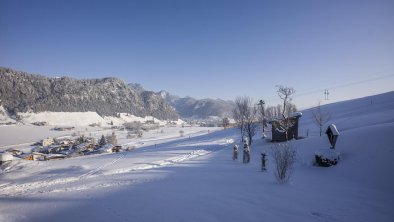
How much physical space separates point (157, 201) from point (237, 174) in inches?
308

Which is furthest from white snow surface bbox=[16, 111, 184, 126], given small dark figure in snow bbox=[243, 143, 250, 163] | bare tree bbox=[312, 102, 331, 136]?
small dark figure in snow bbox=[243, 143, 250, 163]

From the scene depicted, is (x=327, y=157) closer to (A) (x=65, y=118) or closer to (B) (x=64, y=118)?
(B) (x=64, y=118)

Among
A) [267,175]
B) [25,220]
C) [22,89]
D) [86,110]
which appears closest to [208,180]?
[267,175]

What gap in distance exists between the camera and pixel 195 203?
11328 mm

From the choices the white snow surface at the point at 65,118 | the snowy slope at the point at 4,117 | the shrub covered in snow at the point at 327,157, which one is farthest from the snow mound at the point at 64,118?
the shrub covered in snow at the point at 327,157

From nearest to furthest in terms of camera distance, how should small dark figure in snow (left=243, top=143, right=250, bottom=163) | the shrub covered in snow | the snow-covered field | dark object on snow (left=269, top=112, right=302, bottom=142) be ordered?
the snow-covered field → the shrub covered in snow → small dark figure in snow (left=243, top=143, right=250, bottom=163) → dark object on snow (left=269, top=112, right=302, bottom=142)

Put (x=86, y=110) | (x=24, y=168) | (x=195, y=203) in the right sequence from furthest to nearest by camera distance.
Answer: (x=86, y=110), (x=24, y=168), (x=195, y=203)

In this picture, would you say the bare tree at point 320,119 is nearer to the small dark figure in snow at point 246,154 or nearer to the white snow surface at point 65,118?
the small dark figure in snow at point 246,154

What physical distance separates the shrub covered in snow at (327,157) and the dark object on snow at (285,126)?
16.6 meters

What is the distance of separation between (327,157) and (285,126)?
1716 cm

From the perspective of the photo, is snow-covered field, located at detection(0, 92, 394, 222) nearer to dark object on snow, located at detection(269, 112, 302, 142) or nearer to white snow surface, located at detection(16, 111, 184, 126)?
dark object on snow, located at detection(269, 112, 302, 142)

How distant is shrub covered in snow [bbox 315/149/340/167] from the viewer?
17.1 m

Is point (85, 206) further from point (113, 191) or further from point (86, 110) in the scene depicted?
point (86, 110)

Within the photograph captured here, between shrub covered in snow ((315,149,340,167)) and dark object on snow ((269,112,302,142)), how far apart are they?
16577 millimetres
